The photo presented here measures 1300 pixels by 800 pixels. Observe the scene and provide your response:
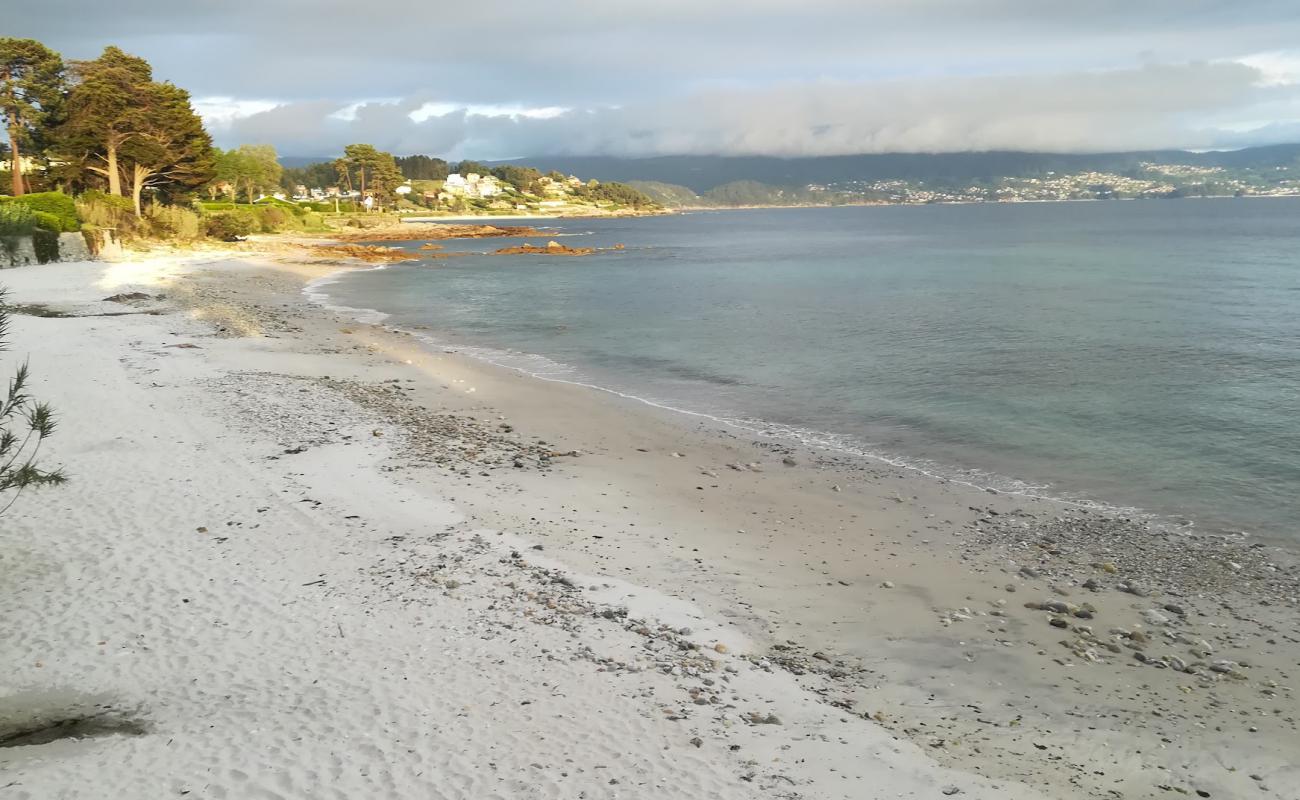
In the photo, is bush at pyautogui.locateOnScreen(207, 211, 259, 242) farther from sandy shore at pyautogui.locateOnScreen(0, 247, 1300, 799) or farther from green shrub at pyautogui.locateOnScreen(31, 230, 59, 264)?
sandy shore at pyautogui.locateOnScreen(0, 247, 1300, 799)

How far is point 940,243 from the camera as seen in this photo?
94938mm

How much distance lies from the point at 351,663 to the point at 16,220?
146 feet

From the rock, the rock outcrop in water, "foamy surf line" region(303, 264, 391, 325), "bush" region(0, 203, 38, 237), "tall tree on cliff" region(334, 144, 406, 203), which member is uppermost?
"tall tree on cliff" region(334, 144, 406, 203)

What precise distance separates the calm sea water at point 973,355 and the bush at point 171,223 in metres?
15.5

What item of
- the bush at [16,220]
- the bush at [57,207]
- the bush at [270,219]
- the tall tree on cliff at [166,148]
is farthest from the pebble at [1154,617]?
the bush at [270,219]

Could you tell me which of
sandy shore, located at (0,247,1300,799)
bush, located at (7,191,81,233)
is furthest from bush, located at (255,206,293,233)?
sandy shore, located at (0,247,1300,799)

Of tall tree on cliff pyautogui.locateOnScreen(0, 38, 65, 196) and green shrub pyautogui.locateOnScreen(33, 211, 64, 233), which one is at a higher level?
tall tree on cliff pyautogui.locateOnScreen(0, 38, 65, 196)

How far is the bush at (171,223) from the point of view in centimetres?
5822

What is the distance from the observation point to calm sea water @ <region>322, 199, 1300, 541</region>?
1553cm

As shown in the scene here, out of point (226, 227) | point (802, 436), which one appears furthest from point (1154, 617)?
point (226, 227)

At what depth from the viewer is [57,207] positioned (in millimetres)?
47406

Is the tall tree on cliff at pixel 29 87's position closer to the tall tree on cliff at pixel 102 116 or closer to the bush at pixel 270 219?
the tall tree on cliff at pixel 102 116

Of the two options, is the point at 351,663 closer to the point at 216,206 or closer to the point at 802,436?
the point at 802,436

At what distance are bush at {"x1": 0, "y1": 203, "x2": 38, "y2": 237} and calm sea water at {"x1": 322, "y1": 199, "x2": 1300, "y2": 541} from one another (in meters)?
14.2
